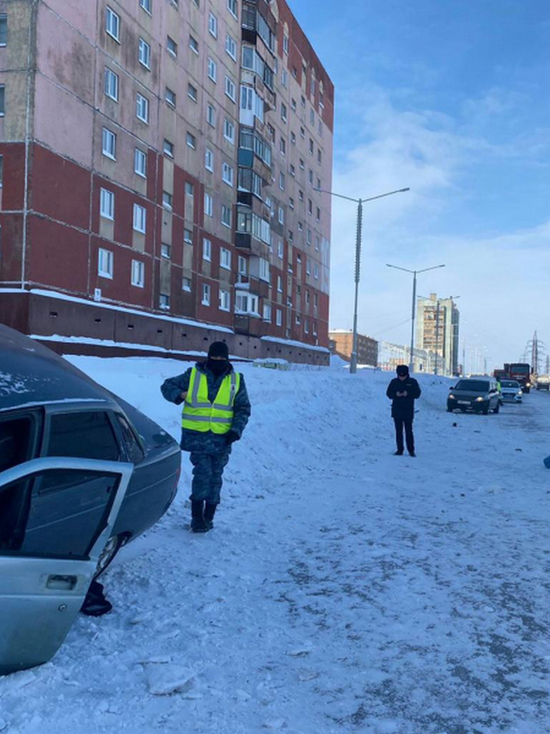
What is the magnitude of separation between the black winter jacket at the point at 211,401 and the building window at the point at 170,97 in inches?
1063

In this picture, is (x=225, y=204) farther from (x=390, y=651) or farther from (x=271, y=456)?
(x=390, y=651)

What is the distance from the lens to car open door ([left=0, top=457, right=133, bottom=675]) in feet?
8.60

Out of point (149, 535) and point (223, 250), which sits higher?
point (223, 250)

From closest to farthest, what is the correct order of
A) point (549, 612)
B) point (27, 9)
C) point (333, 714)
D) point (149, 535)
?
point (333, 714)
point (549, 612)
point (149, 535)
point (27, 9)

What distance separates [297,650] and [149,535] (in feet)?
8.17

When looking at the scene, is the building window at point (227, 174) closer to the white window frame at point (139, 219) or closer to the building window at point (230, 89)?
the building window at point (230, 89)

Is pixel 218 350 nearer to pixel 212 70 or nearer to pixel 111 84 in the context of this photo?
pixel 111 84

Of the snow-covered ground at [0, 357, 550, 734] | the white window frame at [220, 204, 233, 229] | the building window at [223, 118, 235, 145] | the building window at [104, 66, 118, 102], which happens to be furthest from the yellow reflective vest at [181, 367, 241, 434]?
the building window at [223, 118, 235, 145]

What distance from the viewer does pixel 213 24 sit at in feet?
113

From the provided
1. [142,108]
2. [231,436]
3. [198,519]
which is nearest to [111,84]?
[142,108]

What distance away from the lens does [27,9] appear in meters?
20.9

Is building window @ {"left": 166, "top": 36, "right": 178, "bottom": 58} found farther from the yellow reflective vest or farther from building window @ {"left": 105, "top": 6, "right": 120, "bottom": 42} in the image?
the yellow reflective vest

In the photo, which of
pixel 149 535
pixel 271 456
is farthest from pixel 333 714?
pixel 271 456

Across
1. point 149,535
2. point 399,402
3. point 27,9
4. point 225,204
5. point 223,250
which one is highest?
point 27,9
